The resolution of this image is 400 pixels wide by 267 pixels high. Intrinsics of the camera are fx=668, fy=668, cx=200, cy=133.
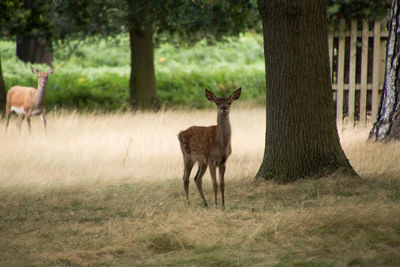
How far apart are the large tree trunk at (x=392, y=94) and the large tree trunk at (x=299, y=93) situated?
2.48 m

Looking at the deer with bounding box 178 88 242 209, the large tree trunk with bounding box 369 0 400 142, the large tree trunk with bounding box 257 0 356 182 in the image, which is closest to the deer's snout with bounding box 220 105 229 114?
the deer with bounding box 178 88 242 209

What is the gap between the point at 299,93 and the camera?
834cm

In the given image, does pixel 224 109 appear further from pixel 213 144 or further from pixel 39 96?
pixel 39 96

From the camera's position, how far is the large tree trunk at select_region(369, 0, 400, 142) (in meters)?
10.7

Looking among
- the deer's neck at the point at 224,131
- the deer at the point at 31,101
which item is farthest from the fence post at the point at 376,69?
the deer's neck at the point at 224,131

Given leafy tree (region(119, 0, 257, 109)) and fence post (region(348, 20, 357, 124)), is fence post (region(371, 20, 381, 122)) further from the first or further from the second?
leafy tree (region(119, 0, 257, 109))

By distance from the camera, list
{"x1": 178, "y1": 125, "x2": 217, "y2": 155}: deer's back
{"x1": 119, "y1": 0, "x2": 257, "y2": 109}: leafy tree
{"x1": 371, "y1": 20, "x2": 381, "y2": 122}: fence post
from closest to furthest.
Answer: {"x1": 178, "y1": 125, "x2": 217, "y2": 155}: deer's back → {"x1": 371, "y1": 20, "x2": 381, "y2": 122}: fence post → {"x1": 119, "y1": 0, "x2": 257, "y2": 109}: leafy tree

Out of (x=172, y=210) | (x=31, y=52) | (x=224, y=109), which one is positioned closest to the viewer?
(x=224, y=109)

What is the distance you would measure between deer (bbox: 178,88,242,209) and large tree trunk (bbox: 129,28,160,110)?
10.9 metres

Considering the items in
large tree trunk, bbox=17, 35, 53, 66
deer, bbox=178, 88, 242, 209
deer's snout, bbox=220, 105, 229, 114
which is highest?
large tree trunk, bbox=17, 35, 53, 66

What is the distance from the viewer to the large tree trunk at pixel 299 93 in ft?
27.4

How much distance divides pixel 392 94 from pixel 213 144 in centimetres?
454

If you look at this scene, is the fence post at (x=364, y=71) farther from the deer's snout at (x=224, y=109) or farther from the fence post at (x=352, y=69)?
the deer's snout at (x=224, y=109)

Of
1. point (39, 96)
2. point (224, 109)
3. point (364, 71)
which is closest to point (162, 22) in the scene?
point (39, 96)
